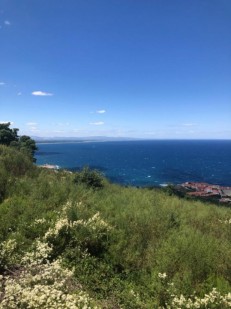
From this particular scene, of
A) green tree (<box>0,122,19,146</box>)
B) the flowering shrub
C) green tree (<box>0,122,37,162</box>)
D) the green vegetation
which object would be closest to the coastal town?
green tree (<box>0,122,37,162</box>)

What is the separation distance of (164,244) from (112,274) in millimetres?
1611

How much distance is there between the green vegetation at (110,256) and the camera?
18.7 ft

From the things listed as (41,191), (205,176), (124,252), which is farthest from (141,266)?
(205,176)

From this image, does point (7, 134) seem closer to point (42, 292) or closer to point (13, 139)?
point (13, 139)

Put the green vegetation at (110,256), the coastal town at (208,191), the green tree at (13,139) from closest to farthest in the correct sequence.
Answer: the green vegetation at (110,256)
the green tree at (13,139)
the coastal town at (208,191)

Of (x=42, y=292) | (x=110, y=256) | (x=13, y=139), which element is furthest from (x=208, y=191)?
(x=42, y=292)

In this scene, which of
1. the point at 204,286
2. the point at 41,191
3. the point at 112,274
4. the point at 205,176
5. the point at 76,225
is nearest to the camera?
the point at 204,286

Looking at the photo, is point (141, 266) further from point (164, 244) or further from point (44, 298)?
point (44, 298)

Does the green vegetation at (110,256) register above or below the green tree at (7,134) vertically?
below

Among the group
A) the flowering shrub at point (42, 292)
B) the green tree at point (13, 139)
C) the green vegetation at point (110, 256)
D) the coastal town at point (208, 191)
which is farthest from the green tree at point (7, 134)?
the flowering shrub at point (42, 292)

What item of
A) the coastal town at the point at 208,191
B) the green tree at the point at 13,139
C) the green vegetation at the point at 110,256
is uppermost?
the green tree at the point at 13,139

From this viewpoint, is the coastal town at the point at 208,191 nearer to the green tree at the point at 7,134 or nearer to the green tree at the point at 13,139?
the green tree at the point at 13,139

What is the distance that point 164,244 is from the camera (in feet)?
25.7

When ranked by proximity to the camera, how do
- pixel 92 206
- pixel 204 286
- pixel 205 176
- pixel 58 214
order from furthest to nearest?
1. pixel 205 176
2. pixel 92 206
3. pixel 58 214
4. pixel 204 286
